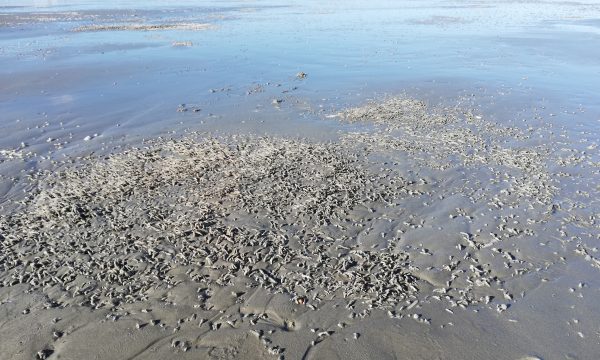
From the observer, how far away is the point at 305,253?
9.81 metres

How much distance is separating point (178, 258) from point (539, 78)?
77.5ft

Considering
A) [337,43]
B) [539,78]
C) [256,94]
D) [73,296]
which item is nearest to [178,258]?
[73,296]

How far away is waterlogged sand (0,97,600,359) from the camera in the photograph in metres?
7.64

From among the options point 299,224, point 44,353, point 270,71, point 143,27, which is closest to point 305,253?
point 299,224

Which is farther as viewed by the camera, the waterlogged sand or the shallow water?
the shallow water

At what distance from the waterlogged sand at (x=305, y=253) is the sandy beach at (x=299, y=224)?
0.04m

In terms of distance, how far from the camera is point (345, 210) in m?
11.5

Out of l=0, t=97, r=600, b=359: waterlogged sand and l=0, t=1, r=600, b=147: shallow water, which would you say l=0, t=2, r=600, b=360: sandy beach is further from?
l=0, t=1, r=600, b=147: shallow water

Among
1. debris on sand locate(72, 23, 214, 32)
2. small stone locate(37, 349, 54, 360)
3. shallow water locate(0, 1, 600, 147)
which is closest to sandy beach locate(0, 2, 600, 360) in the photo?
small stone locate(37, 349, 54, 360)

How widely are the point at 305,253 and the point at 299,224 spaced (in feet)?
3.99

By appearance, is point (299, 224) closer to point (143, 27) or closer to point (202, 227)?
point (202, 227)

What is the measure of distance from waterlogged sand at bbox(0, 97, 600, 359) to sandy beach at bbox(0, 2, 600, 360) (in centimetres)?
4

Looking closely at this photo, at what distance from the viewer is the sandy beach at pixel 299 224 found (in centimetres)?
775

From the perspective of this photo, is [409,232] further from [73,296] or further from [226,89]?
[226,89]
